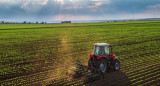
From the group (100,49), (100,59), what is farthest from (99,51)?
(100,59)

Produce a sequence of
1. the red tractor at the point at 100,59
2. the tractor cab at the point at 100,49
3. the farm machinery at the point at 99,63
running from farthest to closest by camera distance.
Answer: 1. the tractor cab at the point at 100,49
2. the red tractor at the point at 100,59
3. the farm machinery at the point at 99,63

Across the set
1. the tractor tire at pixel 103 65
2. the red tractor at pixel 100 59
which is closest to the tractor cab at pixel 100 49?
the red tractor at pixel 100 59

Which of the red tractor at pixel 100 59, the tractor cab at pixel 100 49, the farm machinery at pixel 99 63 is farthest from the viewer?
the tractor cab at pixel 100 49

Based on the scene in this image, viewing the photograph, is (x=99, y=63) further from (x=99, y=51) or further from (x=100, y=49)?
(x=100, y=49)

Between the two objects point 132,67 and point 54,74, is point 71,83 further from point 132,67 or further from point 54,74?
point 132,67

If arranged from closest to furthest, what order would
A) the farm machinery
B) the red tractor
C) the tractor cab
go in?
the farm machinery
the red tractor
the tractor cab

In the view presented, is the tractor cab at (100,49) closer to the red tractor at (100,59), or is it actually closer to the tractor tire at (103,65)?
the red tractor at (100,59)

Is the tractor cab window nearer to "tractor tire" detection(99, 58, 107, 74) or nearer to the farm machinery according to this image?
the farm machinery

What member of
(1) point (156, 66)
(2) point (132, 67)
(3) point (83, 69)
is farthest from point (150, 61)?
(3) point (83, 69)

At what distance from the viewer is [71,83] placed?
10.6 meters

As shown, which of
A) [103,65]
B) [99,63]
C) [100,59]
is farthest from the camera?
[103,65]

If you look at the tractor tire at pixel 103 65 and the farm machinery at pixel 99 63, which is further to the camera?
the tractor tire at pixel 103 65

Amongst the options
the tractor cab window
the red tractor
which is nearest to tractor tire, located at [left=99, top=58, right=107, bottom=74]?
the red tractor

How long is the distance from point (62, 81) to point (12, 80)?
3.50 m
